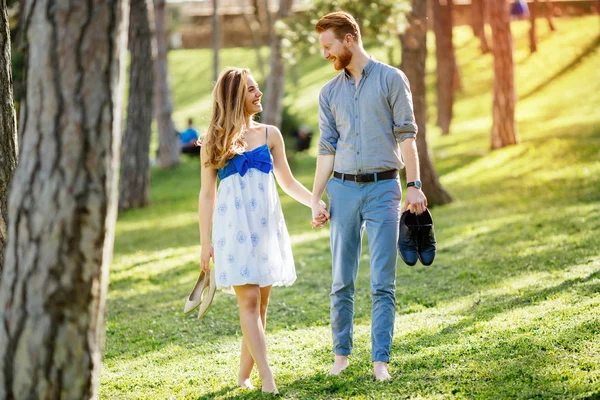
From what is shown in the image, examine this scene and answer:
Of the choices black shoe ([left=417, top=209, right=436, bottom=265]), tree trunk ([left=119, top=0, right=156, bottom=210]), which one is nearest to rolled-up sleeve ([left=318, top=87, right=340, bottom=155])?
black shoe ([left=417, top=209, right=436, bottom=265])

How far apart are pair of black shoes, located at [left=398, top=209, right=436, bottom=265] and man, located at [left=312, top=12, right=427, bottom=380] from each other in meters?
0.10

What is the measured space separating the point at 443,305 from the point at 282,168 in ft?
9.85

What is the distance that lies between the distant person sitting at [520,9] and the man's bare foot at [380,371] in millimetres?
36213

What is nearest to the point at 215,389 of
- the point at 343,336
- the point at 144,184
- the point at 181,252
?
the point at 343,336

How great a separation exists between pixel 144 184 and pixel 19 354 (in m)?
15.5

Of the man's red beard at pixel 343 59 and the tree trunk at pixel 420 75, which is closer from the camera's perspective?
the man's red beard at pixel 343 59

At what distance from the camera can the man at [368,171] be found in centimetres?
492

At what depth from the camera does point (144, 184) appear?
18859 mm

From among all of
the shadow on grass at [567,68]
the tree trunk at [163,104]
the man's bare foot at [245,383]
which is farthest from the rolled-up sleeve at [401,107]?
the shadow on grass at [567,68]

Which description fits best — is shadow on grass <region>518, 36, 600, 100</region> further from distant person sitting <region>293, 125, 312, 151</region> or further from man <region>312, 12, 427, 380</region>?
man <region>312, 12, 427, 380</region>

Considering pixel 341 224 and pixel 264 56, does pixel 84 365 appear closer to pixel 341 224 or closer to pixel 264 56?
pixel 341 224

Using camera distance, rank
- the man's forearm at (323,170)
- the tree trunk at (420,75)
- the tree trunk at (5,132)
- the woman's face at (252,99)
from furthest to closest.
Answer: the tree trunk at (420,75) < the tree trunk at (5,132) < the man's forearm at (323,170) < the woman's face at (252,99)

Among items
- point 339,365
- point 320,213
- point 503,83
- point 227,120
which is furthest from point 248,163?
point 503,83

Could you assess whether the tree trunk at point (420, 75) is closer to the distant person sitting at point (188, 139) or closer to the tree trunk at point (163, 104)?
the tree trunk at point (163, 104)
